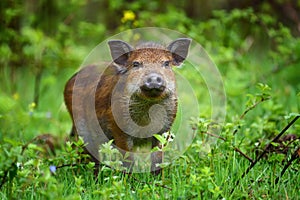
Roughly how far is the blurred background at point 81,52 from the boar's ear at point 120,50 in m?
1.34

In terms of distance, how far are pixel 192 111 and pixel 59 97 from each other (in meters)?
2.50

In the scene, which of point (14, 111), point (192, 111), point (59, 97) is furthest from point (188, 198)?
point (59, 97)

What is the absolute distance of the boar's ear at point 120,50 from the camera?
490 cm

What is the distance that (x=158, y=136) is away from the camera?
12.4 ft

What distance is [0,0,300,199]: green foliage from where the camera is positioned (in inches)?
150

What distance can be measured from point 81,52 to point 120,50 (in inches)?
144

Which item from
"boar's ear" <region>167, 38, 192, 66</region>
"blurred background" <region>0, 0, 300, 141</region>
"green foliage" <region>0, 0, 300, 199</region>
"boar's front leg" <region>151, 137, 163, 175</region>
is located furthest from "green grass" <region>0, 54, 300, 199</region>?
"blurred background" <region>0, 0, 300, 141</region>

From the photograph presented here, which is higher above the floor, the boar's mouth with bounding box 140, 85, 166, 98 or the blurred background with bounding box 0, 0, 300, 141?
the blurred background with bounding box 0, 0, 300, 141

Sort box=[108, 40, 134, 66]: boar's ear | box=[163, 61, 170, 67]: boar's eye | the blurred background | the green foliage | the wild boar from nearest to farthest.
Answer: the green foliage, the wild boar, box=[163, 61, 170, 67]: boar's eye, box=[108, 40, 134, 66]: boar's ear, the blurred background

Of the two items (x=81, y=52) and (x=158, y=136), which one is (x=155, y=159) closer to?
(x=158, y=136)

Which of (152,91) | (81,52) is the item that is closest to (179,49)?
(152,91)

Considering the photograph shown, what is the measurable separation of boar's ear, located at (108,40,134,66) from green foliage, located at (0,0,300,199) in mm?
850

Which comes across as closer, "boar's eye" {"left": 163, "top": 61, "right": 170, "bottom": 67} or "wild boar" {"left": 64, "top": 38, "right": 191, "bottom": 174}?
"wild boar" {"left": 64, "top": 38, "right": 191, "bottom": 174}

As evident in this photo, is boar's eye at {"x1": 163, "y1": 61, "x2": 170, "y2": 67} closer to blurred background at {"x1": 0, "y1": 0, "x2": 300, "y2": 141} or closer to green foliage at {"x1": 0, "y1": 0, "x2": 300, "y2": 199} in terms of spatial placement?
green foliage at {"x1": 0, "y1": 0, "x2": 300, "y2": 199}
